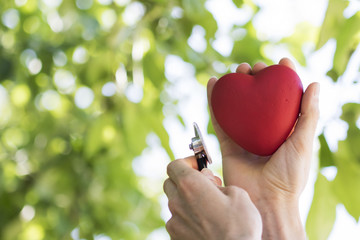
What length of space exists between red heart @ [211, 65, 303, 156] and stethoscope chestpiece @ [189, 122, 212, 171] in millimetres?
83

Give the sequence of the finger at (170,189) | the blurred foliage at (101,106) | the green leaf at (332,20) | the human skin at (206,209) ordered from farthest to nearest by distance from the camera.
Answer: the blurred foliage at (101,106)
the green leaf at (332,20)
the finger at (170,189)
the human skin at (206,209)

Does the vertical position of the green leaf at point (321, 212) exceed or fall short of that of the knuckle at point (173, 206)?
it falls short

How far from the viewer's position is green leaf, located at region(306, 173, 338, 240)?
0.94 m

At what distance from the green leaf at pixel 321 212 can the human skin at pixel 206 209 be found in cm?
31

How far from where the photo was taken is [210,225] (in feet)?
2.15

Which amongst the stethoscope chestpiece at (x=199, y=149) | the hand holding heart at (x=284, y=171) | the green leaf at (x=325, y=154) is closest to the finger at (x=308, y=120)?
the hand holding heart at (x=284, y=171)

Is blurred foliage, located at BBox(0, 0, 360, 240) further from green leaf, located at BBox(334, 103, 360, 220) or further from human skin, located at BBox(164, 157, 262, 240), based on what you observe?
human skin, located at BBox(164, 157, 262, 240)

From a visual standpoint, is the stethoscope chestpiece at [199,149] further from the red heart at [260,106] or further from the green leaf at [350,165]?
the green leaf at [350,165]

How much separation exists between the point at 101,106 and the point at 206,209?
95 cm

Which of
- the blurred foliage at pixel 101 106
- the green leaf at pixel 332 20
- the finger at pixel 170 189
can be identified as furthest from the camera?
the blurred foliage at pixel 101 106

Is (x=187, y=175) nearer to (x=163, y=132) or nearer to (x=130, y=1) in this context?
(x=163, y=132)

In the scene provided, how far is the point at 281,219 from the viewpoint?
0.79 meters

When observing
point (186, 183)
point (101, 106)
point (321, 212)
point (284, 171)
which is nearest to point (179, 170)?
point (186, 183)

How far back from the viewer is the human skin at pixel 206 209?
2.06 ft
